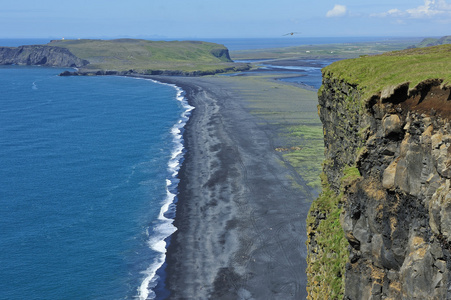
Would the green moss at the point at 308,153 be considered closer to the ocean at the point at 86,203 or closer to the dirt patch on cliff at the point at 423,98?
the ocean at the point at 86,203

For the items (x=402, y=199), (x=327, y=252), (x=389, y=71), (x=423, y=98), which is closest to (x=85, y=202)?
(x=327, y=252)

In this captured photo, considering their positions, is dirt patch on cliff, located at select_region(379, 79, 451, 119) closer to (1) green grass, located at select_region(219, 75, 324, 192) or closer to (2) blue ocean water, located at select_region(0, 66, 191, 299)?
(2) blue ocean water, located at select_region(0, 66, 191, 299)

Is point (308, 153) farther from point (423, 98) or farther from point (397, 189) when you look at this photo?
point (397, 189)

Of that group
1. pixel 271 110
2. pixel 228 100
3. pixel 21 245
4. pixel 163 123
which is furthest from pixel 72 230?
pixel 228 100

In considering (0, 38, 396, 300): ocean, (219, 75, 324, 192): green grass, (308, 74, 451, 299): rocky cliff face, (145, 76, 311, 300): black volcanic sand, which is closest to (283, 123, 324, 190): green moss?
(219, 75, 324, 192): green grass

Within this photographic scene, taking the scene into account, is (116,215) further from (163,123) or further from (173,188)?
(163,123)
